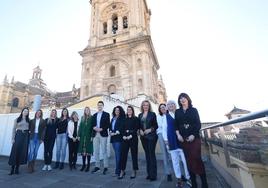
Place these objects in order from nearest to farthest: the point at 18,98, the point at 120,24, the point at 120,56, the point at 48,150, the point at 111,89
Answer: the point at 48,150 < the point at 111,89 < the point at 120,56 < the point at 120,24 < the point at 18,98

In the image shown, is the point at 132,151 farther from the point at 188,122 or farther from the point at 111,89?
the point at 111,89

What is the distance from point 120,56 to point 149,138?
19.5 m

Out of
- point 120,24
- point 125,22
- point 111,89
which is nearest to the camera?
point 111,89

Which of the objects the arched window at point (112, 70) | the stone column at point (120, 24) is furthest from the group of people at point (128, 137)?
the stone column at point (120, 24)

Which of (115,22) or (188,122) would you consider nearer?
(188,122)

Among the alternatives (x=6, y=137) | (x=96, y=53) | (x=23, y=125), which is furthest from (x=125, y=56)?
(x=23, y=125)

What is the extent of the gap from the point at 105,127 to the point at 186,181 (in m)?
2.51

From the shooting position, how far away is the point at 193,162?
9.20 ft

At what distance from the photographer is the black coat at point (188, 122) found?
2.92m

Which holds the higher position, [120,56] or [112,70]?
[120,56]

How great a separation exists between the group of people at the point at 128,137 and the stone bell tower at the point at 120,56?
46.8 feet

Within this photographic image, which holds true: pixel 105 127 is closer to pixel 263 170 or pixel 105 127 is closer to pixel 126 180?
pixel 126 180

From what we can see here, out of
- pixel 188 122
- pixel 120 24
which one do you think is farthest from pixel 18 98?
pixel 188 122

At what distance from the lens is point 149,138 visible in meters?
3.84
